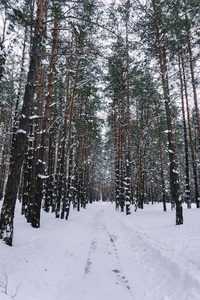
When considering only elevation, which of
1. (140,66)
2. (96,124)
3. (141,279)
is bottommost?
(141,279)

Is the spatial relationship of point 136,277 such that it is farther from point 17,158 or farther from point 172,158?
point 172,158

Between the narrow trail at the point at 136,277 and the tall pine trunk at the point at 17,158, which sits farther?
the tall pine trunk at the point at 17,158

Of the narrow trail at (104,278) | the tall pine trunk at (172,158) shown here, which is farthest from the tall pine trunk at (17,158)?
the tall pine trunk at (172,158)

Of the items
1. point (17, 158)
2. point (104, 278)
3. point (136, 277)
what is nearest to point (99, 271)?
point (104, 278)

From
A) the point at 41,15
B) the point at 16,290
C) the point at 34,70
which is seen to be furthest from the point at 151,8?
the point at 16,290

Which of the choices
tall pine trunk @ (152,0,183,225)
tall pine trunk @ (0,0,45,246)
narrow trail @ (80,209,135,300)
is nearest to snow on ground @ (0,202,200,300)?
narrow trail @ (80,209,135,300)

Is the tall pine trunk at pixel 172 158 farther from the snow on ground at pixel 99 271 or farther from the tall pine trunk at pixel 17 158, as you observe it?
the tall pine trunk at pixel 17 158

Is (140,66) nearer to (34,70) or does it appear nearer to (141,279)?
(34,70)

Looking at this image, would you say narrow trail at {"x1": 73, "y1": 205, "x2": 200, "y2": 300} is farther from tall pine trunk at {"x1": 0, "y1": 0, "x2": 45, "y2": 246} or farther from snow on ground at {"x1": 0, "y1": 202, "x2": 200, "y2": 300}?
tall pine trunk at {"x1": 0, "y1": 0, "x2": 45, "y2": 246}

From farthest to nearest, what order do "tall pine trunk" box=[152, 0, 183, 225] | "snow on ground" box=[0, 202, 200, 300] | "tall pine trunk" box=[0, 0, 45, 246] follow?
"tall pine trunk" box=[152, 0, 183, 225]
"tall pine trunk" box=[0, 0, 45, 246]
"snow on ground" box=[0, 202, 200, 300]

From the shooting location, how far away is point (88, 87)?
11.4 meters

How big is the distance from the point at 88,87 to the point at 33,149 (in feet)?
16.4

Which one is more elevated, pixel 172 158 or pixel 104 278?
pixel 172 158

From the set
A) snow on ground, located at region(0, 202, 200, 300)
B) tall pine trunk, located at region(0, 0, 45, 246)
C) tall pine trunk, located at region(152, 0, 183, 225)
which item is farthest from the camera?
tall pine trunk, located at region(152, 0, 183, 225)
